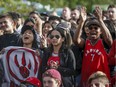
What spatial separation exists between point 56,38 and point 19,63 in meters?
0.76

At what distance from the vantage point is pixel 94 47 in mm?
6844

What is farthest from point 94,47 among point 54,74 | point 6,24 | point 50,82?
point 6,24

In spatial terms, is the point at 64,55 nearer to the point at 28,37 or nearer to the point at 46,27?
the point at 28,37

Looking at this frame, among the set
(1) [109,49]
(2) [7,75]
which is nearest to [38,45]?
(2) [7,75]

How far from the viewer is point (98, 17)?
6910mm

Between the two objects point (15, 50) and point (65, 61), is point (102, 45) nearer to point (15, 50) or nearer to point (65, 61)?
point (65, 61)

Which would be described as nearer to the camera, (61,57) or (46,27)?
(61,57)

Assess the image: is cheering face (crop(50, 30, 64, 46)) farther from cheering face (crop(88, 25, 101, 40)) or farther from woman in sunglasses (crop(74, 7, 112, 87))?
cheering face (crop(88, 25, 101, 40))

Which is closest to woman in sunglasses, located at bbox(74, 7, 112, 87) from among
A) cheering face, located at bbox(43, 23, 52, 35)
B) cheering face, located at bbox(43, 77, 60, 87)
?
cheering face, located at bbox(43, 77, 60, 87)

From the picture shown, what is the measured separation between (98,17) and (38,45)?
114 cm

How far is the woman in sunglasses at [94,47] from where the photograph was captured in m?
6.78

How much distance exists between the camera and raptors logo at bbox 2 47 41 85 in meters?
7.14

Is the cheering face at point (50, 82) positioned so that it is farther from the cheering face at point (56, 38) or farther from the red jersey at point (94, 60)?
the cheering face at point (56, 38)

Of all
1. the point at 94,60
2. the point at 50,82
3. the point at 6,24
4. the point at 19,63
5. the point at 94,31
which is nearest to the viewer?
the point at 50,82
